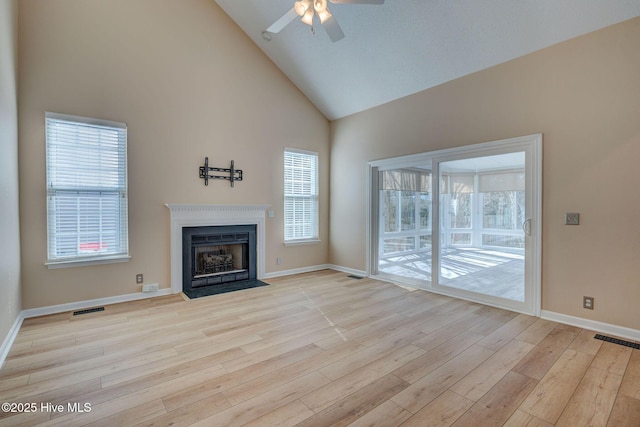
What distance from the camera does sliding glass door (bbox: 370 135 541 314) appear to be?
376 cm

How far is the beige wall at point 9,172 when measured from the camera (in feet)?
9.14

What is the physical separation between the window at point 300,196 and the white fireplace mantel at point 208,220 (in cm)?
59

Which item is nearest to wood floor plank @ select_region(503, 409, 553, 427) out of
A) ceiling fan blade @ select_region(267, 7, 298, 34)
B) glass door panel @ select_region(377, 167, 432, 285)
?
glass door panel @ select_region(377, 167, 432, 285)

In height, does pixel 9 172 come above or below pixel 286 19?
below

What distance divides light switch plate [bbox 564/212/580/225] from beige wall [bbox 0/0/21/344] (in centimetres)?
557

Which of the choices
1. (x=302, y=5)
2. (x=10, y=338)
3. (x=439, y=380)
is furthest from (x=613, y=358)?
(x=10, y=338)

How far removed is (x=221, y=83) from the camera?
16.3ft

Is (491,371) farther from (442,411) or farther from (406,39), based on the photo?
(406,39)

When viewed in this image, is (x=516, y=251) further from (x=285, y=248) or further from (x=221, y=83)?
(x=221, y=83)

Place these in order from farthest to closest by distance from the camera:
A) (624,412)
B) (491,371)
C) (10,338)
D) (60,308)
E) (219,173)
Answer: (219,173) → (60,308) → (10,338) → (491,371) → (624,412)

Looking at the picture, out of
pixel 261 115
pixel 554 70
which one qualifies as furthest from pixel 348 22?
pixel 554 70

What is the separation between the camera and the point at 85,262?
390cm

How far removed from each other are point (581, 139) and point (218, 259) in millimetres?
5112

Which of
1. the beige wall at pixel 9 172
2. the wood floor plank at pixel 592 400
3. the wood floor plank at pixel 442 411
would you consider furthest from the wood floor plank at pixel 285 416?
Answer: the beige wall at pixel 9 172
